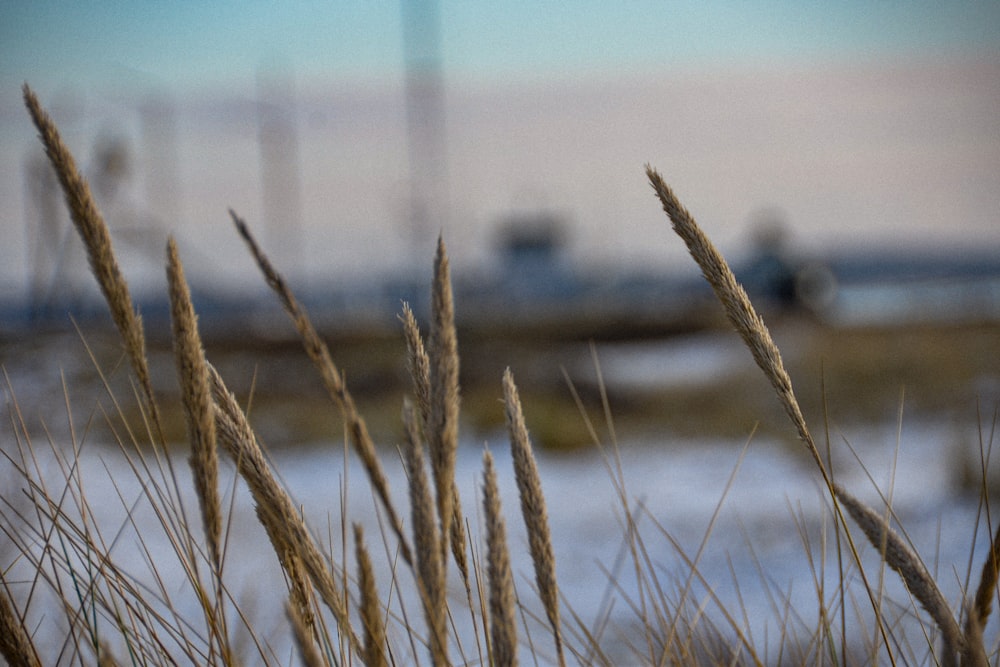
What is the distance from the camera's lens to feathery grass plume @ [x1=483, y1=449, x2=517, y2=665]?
85 centimetres

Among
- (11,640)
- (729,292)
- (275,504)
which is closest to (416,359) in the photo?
(275,504)

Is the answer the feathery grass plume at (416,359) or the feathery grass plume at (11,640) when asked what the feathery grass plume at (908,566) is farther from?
the feathery grass plume at (11,640)

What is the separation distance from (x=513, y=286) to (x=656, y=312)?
816 inches

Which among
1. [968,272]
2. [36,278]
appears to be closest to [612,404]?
[36,278]

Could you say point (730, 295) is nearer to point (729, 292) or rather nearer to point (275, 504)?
point (729, 292)

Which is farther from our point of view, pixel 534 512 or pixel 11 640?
pixel 11 640

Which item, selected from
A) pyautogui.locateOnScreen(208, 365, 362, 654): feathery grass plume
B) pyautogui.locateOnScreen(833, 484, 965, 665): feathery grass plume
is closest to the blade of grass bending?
pyautogui.locateOnScreen(208, 365, 362, 654): feathery grass plume

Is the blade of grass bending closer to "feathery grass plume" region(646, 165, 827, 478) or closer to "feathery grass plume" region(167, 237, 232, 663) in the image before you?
"feathery grass plume" region(167, 237, 232, 663)

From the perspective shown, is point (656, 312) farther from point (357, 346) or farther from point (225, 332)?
point (225, 332)

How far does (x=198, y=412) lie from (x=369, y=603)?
0.81 feet

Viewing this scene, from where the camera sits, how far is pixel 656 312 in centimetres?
2075

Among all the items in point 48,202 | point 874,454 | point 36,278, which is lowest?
point 874,454

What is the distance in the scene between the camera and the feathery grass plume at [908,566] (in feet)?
3.14

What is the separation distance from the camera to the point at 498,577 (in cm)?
85
